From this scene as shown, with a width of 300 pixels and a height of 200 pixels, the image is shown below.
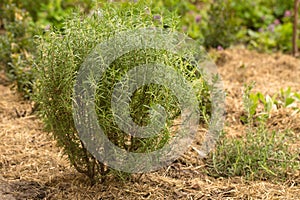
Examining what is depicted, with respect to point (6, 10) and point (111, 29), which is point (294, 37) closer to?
point (6, 10)

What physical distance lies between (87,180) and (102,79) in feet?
2.38

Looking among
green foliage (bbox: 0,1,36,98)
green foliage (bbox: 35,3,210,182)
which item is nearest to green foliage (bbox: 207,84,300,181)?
green foliage (bbox: 35,3,210,182)

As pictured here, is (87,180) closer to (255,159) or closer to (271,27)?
(255,159)

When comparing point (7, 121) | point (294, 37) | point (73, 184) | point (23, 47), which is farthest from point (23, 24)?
point (294, 37)

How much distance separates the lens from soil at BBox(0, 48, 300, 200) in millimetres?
3016

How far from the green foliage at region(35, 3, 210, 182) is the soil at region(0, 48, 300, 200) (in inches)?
9.6

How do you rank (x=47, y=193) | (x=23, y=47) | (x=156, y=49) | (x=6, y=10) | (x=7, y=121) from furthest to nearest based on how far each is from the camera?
(x=6, y=10) → (x=23, y=47) → (x=7, y=121) → (x=47, y=193) → (x=156, y=49)

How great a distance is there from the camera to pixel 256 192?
305 cm

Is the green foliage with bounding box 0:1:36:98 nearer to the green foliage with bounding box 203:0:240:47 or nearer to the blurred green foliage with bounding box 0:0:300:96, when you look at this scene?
the blurred green foliage with bounding box 0:0:300:96

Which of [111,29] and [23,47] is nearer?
[111,29]

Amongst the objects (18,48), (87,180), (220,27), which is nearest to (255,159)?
(87,180)

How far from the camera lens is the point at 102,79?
106 inches

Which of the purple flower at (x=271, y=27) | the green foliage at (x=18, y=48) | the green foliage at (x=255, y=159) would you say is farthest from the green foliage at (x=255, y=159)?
the purple flower at (x=271, y=27)

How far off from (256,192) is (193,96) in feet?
Answer: 2.24
